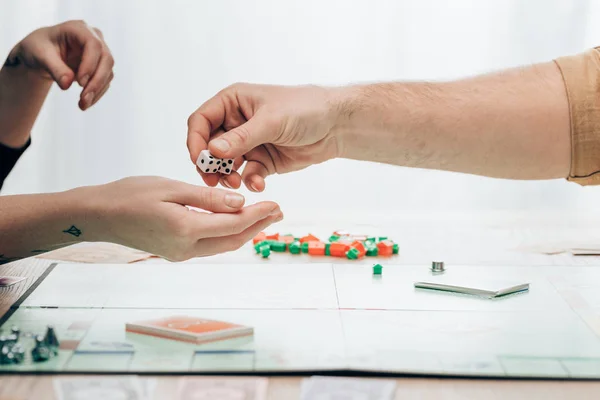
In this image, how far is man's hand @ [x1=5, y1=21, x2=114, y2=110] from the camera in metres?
1.35

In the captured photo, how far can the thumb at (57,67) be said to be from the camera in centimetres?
131

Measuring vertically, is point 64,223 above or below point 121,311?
above

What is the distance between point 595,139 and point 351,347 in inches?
25.0

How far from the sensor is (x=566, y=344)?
94 cm

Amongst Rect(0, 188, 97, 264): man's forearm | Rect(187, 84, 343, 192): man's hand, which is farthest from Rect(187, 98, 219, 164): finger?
Rect(0, 188, 97, 264): man's forearm

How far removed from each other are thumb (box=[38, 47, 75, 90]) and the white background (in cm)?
159

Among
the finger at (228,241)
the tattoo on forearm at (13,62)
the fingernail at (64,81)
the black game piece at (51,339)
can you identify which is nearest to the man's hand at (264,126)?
the finger at (228,241)

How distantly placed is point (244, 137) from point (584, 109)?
57cm

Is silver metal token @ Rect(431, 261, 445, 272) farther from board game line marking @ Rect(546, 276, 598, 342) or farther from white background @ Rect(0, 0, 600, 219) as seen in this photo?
white background @ Rect(0, 0, 600, 219)

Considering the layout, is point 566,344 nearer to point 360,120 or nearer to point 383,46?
point 360,120

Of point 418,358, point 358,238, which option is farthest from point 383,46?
point 418,358

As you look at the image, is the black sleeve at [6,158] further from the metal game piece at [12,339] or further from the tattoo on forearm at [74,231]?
the metal game piece at [12,339]

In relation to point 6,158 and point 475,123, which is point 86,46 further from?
point 475,123

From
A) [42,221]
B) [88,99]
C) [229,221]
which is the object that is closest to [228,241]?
[229,221]
